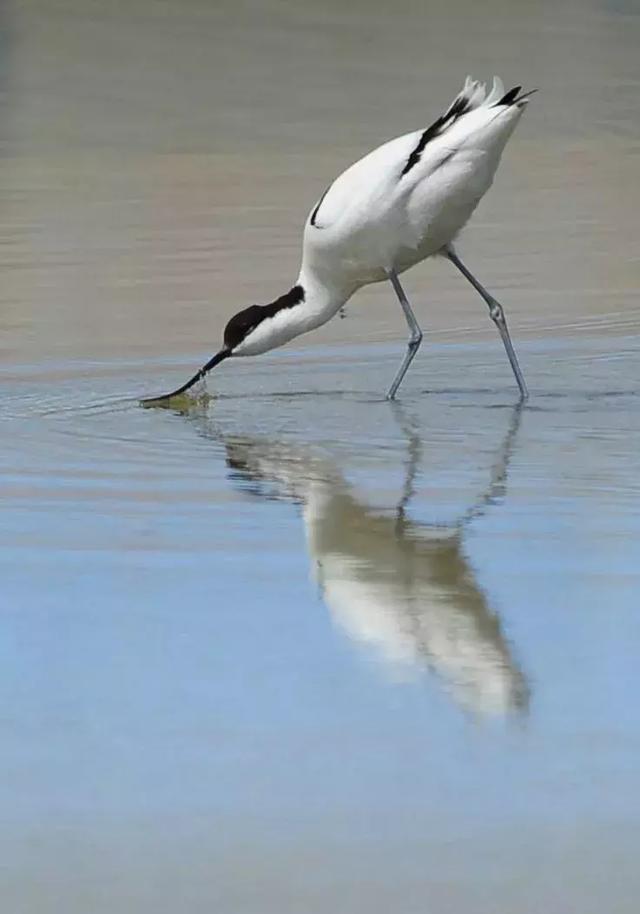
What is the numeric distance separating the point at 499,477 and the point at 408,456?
1.72 ft

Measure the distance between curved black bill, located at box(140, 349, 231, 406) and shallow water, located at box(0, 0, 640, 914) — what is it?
8 cm

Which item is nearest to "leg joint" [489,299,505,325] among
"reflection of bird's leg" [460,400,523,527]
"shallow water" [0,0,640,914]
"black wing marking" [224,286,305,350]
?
"shallow water" [0,0,640,914]

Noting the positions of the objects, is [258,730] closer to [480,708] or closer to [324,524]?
[480,708]

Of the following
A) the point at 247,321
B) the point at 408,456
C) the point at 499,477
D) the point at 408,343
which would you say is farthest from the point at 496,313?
the point at 499,477

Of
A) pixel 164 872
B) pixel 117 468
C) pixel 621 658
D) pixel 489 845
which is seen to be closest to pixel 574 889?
pixel 489 845

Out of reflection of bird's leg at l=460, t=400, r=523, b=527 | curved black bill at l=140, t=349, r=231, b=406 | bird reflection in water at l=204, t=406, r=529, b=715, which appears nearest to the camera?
bird reflection in water at l=204, t=406, r=529, b=715

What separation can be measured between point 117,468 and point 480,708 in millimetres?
2907

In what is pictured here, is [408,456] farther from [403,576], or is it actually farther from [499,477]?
[403,576]

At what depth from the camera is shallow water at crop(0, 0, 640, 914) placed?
13.3 ft

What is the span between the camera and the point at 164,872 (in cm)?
393

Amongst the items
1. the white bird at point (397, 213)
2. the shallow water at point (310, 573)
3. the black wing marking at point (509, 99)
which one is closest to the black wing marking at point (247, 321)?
the white bird at point (397, 213)

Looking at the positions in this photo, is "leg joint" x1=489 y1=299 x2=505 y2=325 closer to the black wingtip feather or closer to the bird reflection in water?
the black wingtip feather

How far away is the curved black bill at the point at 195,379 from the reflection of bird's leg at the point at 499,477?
128 cm

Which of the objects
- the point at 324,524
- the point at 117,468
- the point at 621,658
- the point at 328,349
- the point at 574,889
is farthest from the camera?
the point at 328,349
